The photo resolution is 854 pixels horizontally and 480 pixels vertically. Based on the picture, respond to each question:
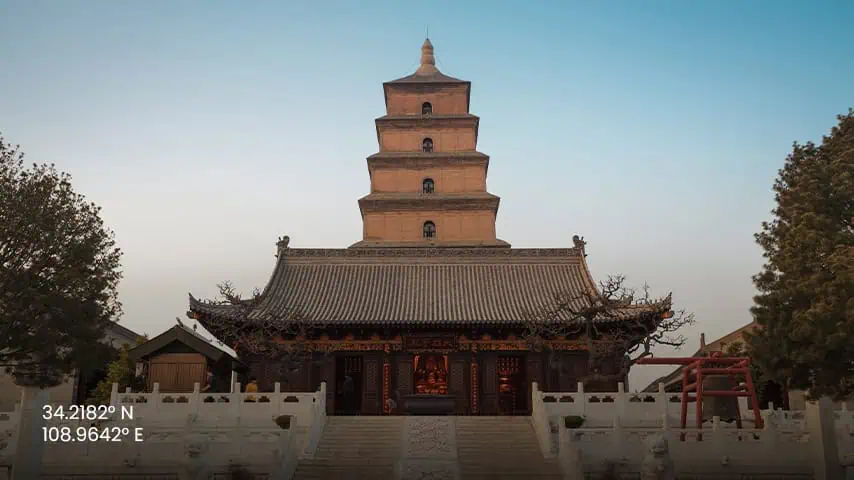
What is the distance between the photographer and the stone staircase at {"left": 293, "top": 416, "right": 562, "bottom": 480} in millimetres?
16250

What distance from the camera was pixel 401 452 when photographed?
59.2 ft

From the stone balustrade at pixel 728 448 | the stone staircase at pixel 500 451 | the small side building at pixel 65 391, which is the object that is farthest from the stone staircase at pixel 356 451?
the small side building at pixel 65 391

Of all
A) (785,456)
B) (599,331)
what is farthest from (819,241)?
(599,331)

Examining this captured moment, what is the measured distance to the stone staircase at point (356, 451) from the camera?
1634cm

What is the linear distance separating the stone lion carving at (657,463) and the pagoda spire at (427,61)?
26.6 meters

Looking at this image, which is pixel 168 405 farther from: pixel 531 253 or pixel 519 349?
pixel 531 253

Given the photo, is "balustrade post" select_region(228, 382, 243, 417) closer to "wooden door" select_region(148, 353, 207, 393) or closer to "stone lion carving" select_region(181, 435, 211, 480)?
"wooden door" select_region(148, 353, 207, 393)

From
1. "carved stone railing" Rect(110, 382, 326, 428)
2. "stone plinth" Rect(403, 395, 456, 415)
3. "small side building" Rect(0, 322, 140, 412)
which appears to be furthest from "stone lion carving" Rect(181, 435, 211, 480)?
"small side building" Rect(0, 322, 140, 412)

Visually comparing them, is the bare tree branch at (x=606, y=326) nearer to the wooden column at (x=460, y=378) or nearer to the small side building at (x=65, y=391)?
the wooden column at (x=460, y=378)

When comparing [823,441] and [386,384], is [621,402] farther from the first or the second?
[386,384]

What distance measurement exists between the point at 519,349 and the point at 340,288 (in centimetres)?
652

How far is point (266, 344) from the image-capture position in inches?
942

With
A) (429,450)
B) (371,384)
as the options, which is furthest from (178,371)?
(429,450)

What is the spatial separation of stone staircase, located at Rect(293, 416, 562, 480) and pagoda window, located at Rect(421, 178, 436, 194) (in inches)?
598
